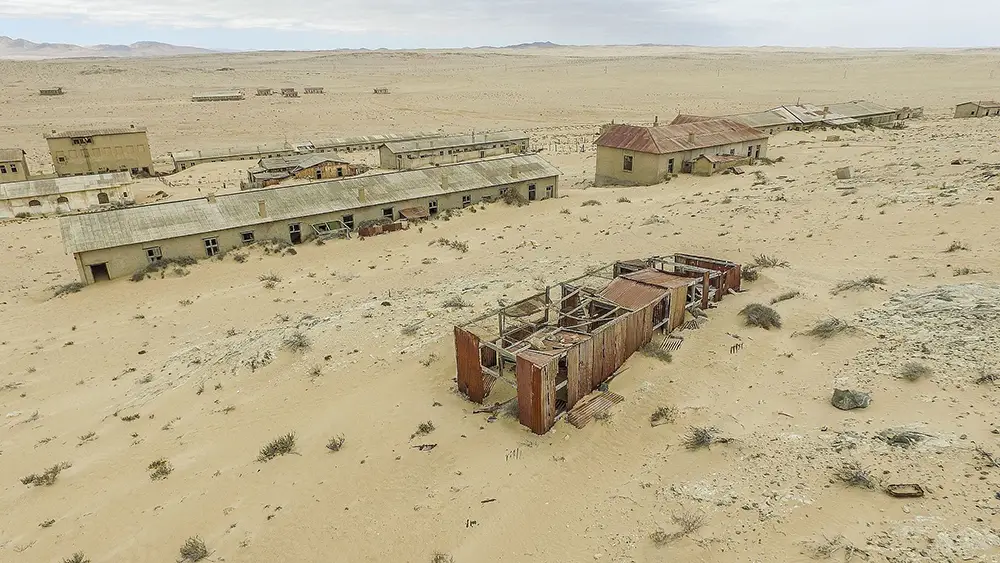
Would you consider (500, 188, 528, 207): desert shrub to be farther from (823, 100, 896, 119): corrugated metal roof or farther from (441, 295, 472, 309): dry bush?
(823, 100, 896, 119): corrugated metal roof

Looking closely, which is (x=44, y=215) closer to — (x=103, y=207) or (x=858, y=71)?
(x=103, y=207)

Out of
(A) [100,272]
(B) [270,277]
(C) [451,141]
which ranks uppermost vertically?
(C) [451,141]

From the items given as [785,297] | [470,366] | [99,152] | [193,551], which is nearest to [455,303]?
[470,366]

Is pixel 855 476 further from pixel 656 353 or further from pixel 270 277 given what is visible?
pixel 270 277

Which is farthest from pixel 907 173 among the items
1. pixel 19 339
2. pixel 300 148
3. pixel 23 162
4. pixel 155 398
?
pixel 23 162

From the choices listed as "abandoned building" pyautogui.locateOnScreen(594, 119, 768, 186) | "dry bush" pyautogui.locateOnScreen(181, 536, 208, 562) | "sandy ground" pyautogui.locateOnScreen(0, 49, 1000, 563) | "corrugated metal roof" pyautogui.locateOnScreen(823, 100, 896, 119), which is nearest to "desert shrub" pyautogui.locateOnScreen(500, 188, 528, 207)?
"sandy ground" pyautogui.locateOnScreen(0, 49, 1000, 563)

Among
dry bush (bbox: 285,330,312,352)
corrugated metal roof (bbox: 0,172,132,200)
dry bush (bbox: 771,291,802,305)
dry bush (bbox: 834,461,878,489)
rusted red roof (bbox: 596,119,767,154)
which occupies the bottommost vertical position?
dry bush (bbox: 285,330,312,352)
